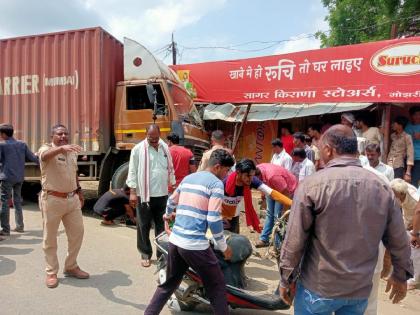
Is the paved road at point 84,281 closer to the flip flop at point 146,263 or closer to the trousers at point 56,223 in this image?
the flip flop at point 146,263

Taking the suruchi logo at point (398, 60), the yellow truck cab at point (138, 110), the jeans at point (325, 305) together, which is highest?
the suruchi logo at point (398, 60)

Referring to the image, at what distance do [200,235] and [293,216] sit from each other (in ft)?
3.41

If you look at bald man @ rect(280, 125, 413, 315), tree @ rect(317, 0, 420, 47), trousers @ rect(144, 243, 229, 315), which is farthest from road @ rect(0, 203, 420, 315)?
tree @ rect(317, 0, 420, 47)

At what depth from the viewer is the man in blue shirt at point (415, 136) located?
7.15 meters

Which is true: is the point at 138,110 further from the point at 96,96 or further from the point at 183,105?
the point at 183,105

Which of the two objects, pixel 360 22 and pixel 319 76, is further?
pixel 360 22

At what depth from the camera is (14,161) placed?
6234mm

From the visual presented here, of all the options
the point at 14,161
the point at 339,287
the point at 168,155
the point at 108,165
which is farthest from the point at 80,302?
the point at 108,165

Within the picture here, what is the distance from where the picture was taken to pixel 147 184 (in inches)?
194

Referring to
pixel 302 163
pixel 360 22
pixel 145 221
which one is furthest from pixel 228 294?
pixel 360 22

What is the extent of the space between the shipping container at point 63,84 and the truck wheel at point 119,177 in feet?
1.92

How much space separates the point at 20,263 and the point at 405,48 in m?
6.73

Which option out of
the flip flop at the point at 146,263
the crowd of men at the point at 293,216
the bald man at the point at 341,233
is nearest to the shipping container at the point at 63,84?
the crowd of men at the point at 293,216

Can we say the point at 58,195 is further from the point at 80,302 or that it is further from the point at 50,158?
the point at 80,302
